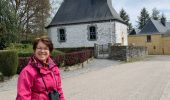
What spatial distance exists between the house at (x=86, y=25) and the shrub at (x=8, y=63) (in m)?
26.3

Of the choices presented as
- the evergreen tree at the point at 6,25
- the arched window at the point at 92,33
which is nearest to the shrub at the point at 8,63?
the evergreen tree at the point at 6,25

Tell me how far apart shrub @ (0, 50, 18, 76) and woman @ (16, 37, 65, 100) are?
1381 cm

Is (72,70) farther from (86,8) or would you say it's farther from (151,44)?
(151,44)

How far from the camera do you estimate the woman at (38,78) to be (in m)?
4.19

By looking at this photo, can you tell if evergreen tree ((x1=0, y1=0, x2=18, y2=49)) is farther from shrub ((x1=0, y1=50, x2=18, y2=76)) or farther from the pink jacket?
the pink jacket

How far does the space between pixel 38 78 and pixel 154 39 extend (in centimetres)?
6106

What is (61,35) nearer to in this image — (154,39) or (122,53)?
(122,53)

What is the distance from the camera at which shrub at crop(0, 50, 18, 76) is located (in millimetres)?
17766

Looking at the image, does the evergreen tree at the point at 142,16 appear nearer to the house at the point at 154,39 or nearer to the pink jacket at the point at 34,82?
the house at the point at 154,39

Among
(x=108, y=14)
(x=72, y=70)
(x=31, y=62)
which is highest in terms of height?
(x=108, y=14)

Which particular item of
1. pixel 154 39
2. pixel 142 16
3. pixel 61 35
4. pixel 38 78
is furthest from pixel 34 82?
Answer: pixel 142 16

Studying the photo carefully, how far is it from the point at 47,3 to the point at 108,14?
384 inches

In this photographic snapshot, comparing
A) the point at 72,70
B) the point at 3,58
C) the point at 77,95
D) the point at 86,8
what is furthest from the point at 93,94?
the point at 86,8

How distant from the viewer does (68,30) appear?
1825 inches
